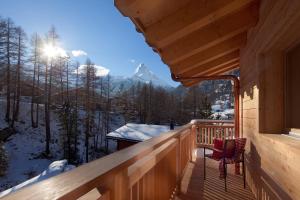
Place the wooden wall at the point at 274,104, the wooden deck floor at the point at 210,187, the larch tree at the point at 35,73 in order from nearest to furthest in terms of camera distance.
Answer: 1. the wooden wall at the point at 274,104
2. the wooden deck floor at the point at 210,187
3. the larch tree at the point at 35,73

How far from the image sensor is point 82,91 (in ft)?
97.7

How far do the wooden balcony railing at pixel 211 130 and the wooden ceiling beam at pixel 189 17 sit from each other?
4.82 m

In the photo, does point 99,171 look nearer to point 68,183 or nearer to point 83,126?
point 68,183

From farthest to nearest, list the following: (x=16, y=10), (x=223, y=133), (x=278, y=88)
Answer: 1. (x=16, y=10)
2. (x=223, y=133)
3. (x=278, y=88)

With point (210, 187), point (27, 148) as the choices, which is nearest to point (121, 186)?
point (210, 187)

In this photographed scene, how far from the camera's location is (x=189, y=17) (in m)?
2.71

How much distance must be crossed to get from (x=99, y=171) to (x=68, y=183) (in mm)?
196

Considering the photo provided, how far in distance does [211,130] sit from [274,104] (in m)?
4.96

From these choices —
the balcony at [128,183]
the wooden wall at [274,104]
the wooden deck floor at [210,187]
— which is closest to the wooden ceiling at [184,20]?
the wooden wall at [274,104]

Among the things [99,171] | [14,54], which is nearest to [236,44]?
[99,171]

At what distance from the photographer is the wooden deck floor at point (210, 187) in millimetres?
3766

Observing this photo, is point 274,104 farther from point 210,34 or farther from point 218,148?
point 218,148

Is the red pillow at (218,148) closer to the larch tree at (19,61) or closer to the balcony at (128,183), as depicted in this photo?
the balcony at (128,183)

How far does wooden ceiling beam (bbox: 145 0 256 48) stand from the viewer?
2648 millimetres
